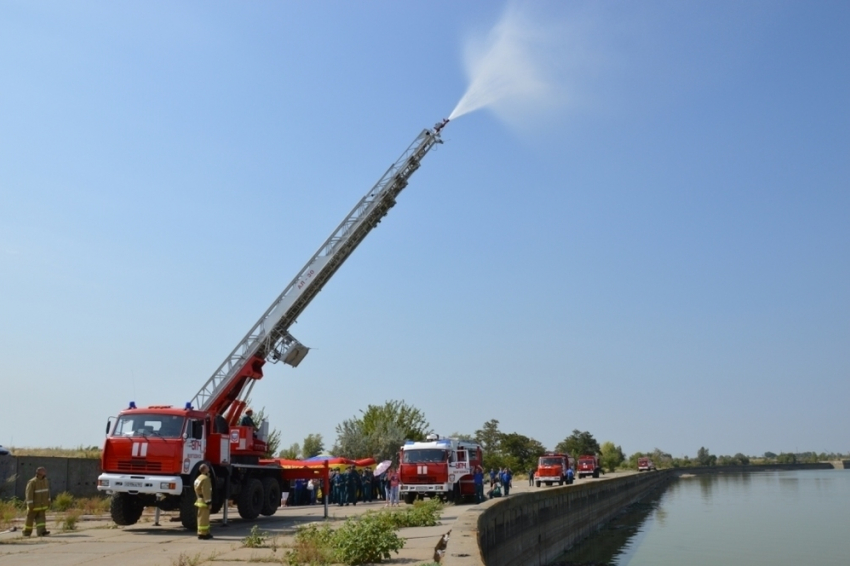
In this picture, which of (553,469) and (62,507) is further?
(553,469)

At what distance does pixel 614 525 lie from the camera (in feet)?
138

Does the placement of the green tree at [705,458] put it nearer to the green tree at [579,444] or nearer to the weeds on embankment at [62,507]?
the green tree at [579,444]

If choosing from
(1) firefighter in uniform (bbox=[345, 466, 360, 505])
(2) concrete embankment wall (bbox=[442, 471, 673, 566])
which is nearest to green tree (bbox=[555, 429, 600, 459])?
(2) concrete embankment wall (bbox=[442, 471, 673, 566])

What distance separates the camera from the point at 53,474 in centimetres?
2552

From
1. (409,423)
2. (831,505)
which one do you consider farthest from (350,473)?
(831,505)

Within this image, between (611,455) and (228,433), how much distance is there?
122m

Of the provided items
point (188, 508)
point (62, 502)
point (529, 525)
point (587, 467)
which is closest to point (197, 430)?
point (188, 508)

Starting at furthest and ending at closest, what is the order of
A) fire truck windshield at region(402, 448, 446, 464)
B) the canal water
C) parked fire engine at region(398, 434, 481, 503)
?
the canal water, fire truck windshield at region(402, 448, 446, 464), parked fire engine at region(398, 434, 481, 503)

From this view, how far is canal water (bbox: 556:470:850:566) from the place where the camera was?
28570mm

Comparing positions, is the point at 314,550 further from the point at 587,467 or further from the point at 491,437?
the point at 491,437

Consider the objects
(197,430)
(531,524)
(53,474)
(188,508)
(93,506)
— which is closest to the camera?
(188,508)

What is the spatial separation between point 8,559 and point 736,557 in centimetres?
2571

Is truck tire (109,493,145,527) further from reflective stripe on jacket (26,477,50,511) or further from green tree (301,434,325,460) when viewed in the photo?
green tree (301,434,325,460)

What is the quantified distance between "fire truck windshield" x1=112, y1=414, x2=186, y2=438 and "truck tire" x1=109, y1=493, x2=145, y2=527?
1.58 metres
